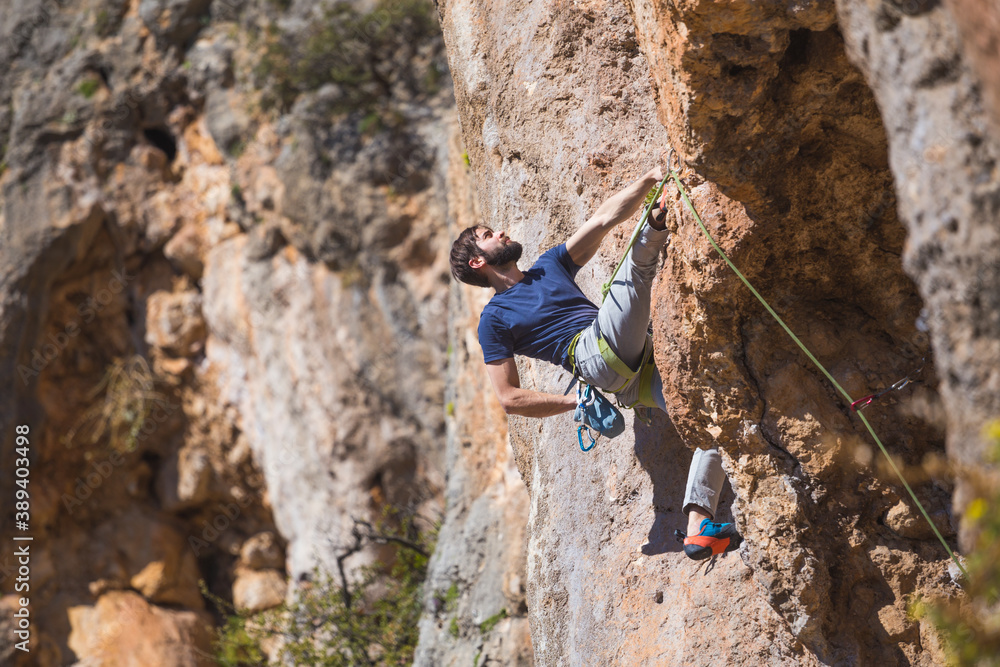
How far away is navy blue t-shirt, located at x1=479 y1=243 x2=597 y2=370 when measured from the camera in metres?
3.79

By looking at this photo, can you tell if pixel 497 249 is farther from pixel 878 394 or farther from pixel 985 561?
pixel 985 561

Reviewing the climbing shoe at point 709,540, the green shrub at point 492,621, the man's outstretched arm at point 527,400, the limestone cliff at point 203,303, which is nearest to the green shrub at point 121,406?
the limestone cliff at point 203,303

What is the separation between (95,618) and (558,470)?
30.0 feet

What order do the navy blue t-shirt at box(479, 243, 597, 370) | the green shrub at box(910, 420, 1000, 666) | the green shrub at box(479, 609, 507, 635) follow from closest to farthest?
the green shrub at box(910, 420, 1000, 666)
the navy blue t-shirt at box(479, 243, 597, 370)
the green shrub at box(479, 609, 507, 635)

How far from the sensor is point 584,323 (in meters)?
3.80

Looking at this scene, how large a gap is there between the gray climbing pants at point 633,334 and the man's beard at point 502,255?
0.60 metres

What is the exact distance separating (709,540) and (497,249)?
167 cm

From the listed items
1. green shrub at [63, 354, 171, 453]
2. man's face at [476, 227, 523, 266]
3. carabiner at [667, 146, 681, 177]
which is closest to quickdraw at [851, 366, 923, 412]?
carabiner at [667, 146, 681, 177]

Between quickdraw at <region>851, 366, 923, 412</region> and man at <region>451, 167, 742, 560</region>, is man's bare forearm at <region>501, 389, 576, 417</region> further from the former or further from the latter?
quickdraw at <region>851, 366, 923, 412</region>

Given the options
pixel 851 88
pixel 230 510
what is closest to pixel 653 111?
pixel 851 88

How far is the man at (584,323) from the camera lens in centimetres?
331

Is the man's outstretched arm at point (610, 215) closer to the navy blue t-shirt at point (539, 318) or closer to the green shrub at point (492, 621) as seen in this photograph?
the navy blue t-shirt at point (539, 318)

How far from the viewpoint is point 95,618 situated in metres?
10.8

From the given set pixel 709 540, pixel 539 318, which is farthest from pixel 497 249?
pixel 709 540
